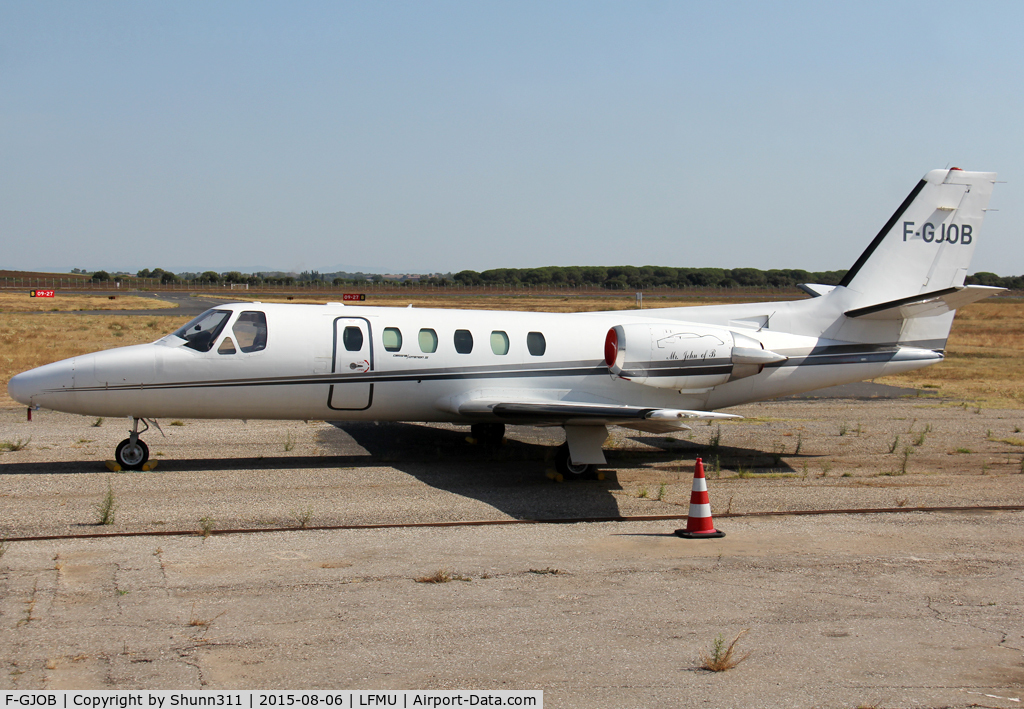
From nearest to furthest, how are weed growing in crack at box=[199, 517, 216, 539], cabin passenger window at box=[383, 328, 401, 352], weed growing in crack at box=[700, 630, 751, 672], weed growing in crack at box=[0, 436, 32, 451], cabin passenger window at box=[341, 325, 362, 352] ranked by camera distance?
weed growing in crack at box=[700, 630, 751, 672]
weed growing in crack at box=[199, 517, 216, 539]
cabin passenger window at box=[341, 325, 362, 352]
cabin passenger window at box=[383, 328, 401, 352]
weed growing in crack at box=[0, 436, 32, 451]

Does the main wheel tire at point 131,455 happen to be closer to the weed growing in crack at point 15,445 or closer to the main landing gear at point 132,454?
the main landing gear at point 132,454

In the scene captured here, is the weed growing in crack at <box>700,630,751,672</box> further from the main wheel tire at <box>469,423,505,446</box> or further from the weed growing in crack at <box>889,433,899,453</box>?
the weed growing in crack at <box>889,433,899,453</box>

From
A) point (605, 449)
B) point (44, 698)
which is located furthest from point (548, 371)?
point (44, 698)

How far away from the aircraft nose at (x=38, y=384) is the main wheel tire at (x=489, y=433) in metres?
7.14

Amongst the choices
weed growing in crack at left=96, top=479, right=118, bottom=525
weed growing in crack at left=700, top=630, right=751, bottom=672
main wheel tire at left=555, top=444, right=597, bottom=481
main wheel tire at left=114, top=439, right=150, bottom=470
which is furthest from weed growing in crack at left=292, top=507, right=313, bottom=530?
weed growing in crack at left=700, top=630, right=751, bottom=672

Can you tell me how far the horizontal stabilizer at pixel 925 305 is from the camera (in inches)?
568

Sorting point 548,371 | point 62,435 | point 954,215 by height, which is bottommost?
point 62,435

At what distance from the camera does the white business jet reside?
43.2ft

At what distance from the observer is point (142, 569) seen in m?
8.43

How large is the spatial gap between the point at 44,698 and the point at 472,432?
37.6ft

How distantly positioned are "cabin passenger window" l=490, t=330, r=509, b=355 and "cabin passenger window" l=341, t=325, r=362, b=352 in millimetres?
2196

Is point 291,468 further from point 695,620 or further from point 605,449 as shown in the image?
point 695,620

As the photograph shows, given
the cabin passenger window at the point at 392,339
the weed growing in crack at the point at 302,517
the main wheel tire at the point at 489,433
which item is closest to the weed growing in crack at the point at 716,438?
the main wheel tire at the point at 489,433

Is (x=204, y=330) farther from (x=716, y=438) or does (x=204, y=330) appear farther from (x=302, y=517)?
(x=716, y=438)
